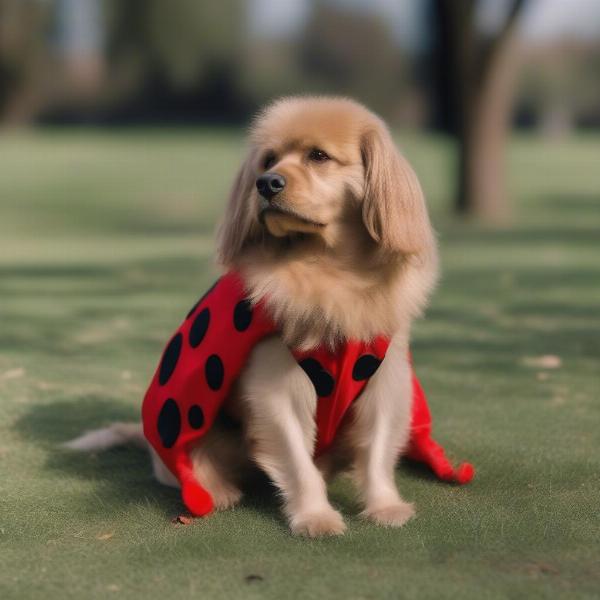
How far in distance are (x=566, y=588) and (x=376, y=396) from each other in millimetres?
1034

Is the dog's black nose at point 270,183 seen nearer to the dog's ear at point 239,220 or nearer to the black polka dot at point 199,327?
the dog's ear at point 239,220

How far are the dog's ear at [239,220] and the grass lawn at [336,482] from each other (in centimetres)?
58

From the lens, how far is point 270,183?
11.5 feet

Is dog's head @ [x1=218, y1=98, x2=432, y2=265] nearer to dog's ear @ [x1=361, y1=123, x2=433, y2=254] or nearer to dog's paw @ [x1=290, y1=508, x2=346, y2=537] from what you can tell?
dog's ear @ [x1=361, y1=123, x2=433, y2=254]

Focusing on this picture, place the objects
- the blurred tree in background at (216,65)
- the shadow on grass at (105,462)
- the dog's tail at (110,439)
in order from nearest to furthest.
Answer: the shadow on grass at (105,462) < the dog's tail at (110,439) < the blurred tree in background at (216,65)

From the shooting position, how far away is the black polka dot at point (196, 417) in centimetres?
373

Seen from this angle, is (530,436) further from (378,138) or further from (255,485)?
(378,138)

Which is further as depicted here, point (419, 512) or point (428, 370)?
point (428, 370)

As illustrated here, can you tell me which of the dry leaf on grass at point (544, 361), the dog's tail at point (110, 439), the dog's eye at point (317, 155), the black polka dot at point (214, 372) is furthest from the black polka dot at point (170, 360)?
the dry leaf on grass at point (544, 361)

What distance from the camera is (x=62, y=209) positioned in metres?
19.2

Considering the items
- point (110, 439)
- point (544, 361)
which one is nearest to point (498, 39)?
point (544, 361)

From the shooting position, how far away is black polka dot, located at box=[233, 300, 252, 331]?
144 inches

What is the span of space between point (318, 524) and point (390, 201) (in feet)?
3.67

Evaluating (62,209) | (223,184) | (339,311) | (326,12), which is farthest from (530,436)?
(326,12)
